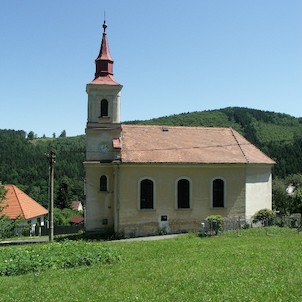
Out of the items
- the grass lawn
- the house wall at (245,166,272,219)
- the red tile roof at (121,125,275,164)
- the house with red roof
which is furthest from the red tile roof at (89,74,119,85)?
the house with red roof

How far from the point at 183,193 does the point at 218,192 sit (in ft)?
9.66

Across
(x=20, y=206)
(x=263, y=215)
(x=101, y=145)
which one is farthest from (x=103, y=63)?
(x=20, y=206)

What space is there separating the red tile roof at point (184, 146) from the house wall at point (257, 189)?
902 mm

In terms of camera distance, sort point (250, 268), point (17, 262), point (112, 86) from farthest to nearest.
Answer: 1. point (112, 86)
2. point (17, 262)
3. point (250, 268)

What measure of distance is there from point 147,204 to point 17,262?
15405 mm

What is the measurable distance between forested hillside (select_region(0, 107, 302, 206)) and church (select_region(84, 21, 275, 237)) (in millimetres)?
65468

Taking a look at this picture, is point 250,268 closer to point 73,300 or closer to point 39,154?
point 73,300

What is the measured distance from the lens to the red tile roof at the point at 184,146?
3195 cm

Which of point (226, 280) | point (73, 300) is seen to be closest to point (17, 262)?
point (73, 300)

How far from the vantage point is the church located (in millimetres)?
31234

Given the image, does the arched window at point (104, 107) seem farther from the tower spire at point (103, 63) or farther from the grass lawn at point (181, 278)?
the grass lawn at point (181, 278)

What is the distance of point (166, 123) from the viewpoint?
126438 mm

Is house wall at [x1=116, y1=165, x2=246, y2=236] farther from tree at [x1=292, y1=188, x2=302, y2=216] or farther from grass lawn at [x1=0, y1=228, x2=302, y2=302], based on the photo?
grass lawn at [x1=0, y1=228, x2=302, y2=302]

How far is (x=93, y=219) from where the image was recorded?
107 feet
